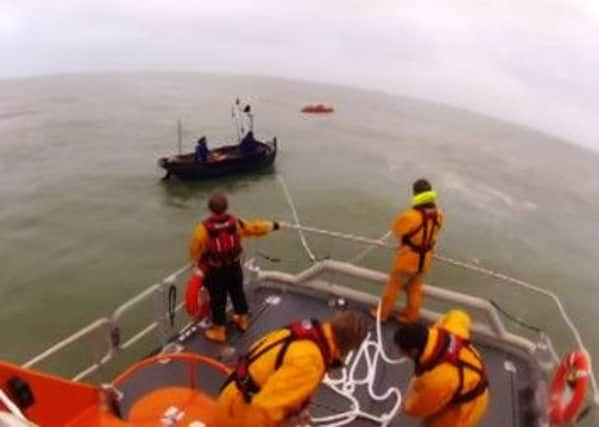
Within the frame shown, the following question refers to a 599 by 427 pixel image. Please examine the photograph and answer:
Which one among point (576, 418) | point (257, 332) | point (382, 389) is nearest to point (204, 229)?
point (257, 332)

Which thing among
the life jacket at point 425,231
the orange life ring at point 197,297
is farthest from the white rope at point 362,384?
the orange life ring at point 197,297

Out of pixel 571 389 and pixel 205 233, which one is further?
pixel 205 233

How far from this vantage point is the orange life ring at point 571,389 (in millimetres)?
4602

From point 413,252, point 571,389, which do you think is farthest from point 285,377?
point 413,252

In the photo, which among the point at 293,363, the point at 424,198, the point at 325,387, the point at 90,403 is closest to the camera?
the point at 293,363

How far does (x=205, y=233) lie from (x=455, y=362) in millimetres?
2783

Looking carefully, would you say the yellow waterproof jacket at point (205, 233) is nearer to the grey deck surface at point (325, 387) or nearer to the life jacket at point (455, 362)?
the grey deck surface at point (325, 387)

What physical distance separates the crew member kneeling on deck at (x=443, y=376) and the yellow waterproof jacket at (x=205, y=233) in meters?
2.40

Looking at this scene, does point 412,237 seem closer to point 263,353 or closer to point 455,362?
point 455,362

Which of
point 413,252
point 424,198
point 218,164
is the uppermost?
point 424,198

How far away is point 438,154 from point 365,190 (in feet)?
72.1

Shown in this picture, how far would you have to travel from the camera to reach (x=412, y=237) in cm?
603

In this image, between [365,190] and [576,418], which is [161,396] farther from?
[365,190]

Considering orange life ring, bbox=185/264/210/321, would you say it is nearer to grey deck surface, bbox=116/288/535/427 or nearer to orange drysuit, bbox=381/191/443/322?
grey deck surface, bbox=116/288/535/427
